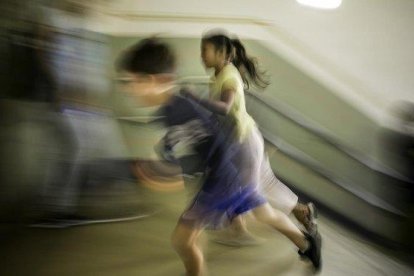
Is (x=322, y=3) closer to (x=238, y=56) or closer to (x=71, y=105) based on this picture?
(x=238, y=56)

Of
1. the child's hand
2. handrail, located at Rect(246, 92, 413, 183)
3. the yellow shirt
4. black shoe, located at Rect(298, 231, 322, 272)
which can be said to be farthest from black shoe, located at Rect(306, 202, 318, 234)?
the child's hand

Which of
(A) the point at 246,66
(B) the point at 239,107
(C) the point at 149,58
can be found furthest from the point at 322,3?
(C) the point at 149,58

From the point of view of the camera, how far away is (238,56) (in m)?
1.08

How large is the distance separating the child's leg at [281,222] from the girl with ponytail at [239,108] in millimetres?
19

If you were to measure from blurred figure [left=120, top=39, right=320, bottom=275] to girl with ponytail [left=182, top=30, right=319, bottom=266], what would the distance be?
0.07ft

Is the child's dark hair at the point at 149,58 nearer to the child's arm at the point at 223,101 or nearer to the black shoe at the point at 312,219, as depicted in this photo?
the child's arm at the point at 223,101

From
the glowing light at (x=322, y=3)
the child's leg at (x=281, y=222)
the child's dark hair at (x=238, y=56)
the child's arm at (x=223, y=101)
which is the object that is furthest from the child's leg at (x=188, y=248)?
the glowing light at (x=322, y=3)

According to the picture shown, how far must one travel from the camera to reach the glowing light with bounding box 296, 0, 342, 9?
3.91 ft

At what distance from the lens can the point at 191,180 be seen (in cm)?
101

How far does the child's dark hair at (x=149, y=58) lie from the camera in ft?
3.04

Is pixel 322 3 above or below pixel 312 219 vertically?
above

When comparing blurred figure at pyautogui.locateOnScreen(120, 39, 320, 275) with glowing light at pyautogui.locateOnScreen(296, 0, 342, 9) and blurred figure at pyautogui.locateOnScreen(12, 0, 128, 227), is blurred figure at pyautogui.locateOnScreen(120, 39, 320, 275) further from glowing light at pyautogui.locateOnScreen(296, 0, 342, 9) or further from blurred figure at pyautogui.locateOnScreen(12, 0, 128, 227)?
glowing light at pyautogui.locateOnScreen(296, 0, 342, 9)

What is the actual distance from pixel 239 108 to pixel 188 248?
0.38 metres

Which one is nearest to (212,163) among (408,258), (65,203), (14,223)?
(65,203)
